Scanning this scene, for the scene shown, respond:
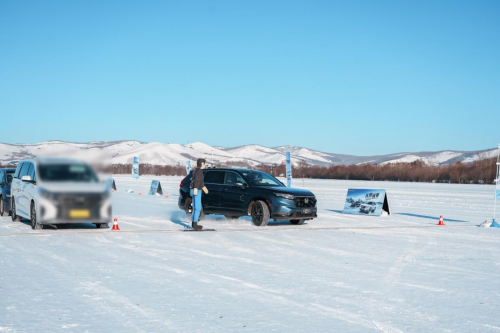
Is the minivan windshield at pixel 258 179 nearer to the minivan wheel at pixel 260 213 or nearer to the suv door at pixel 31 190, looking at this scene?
the minivan wheel at pixel 260 213

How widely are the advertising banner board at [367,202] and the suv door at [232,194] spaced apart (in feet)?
21.5

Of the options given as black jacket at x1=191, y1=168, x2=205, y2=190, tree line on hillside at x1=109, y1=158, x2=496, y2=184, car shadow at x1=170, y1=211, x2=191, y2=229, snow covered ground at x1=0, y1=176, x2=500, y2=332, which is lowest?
snow covered ground at x1=0, y1=176, x2=500, y2=332

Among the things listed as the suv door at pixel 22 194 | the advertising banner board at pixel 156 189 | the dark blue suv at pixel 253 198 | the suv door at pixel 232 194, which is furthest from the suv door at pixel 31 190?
the advertising banner board at pixel 156 189

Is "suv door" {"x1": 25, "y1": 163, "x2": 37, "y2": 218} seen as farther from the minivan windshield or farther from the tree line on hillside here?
the tree line on hillside

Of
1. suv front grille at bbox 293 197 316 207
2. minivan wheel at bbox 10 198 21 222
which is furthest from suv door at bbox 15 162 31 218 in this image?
suv front grille at bbox 293 197 316 207

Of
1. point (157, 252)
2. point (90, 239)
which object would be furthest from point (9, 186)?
point (157, 252)

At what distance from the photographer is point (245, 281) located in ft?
28.9

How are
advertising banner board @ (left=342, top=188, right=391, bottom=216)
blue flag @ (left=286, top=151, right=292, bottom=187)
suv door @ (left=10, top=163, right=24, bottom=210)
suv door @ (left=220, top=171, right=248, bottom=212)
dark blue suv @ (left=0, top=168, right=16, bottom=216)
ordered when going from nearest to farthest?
suv door @ (left=10, top=163, right=24, bottom=210), suv door @ (left=220, top=171, right=248, bottom=212), dark blue suv @ (left=0, top=168, right=16, bottom=216), advertising banner board @ (left=342, top=188, right=391, bottom=216), blue flag @ (left=286, top=151, right=292, bottom=187)

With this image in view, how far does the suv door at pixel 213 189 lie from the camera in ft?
62.3

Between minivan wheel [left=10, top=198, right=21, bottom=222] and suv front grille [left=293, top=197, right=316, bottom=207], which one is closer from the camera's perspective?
minivan wheel [left=10, top=198, right=21, bottom=222]

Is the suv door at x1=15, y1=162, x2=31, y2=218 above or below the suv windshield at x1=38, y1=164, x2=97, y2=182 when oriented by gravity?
below

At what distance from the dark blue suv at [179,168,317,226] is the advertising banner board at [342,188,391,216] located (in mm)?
5005

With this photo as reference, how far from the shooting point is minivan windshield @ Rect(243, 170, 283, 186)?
18.5 m

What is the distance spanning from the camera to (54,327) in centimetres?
604
